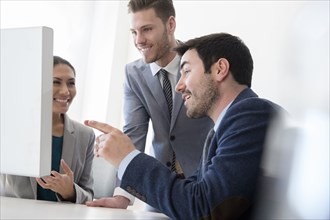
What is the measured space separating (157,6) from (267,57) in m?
0.72

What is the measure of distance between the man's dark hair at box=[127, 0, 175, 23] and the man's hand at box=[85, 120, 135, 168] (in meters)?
0.89

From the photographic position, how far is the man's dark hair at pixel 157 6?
1669 mm

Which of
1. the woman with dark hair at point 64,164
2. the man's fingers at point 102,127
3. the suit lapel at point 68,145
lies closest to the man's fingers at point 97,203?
the woman with dark hair at point 64,164

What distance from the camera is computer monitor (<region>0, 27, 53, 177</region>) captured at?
27.6 inches

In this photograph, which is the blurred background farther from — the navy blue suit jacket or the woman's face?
the woman's face

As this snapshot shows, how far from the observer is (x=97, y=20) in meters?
3.15

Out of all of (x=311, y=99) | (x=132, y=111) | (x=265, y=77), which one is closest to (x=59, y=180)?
(x=132, y=111)

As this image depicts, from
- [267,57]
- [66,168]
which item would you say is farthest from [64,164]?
[267,57]

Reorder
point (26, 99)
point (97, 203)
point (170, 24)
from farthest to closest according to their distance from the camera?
point (170, 24)
point (97, 203)
point (26, 99)

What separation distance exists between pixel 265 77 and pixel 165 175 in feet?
4.56

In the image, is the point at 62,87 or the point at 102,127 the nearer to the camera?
the point at 102,127

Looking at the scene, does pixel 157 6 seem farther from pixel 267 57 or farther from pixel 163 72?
pixel 267 57

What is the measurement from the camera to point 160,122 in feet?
5.26

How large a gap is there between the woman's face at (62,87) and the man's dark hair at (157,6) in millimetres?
390
